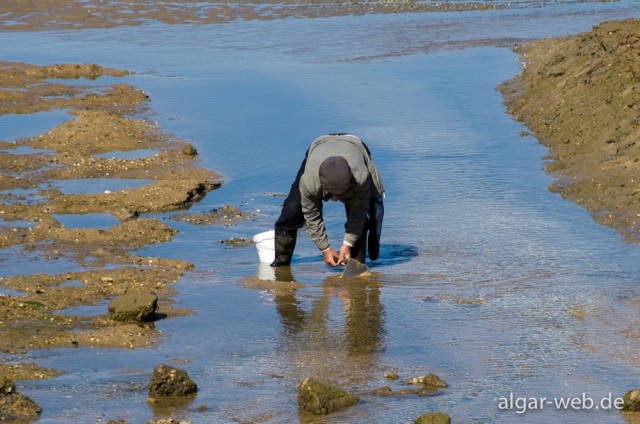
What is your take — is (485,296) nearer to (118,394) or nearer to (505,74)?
(118,394)

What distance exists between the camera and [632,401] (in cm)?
445

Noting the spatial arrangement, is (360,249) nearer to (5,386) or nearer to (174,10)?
(5,386)

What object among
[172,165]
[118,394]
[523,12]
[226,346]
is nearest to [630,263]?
[226,346]

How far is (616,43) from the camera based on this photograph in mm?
12008

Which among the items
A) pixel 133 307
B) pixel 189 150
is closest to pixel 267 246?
pixel 133 307

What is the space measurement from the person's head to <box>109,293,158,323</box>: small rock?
1340mm

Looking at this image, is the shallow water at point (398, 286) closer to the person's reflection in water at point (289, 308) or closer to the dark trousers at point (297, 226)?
the person's reflection in water at point (289, 308)

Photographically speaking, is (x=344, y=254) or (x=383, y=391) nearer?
(x=383, y=391)

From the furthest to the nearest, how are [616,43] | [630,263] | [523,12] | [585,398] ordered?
[523,12] < [616,43] < [630,263] < [585,398]

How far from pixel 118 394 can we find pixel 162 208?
4.12m

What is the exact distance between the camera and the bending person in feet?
19.4

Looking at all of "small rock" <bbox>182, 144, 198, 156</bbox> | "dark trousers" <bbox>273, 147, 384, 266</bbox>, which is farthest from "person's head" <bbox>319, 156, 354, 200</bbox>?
"small rock" <bbox>182, 144, 198, 156</bbox>

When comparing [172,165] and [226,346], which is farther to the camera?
[172,165]

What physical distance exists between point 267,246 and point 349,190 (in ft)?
4.09
